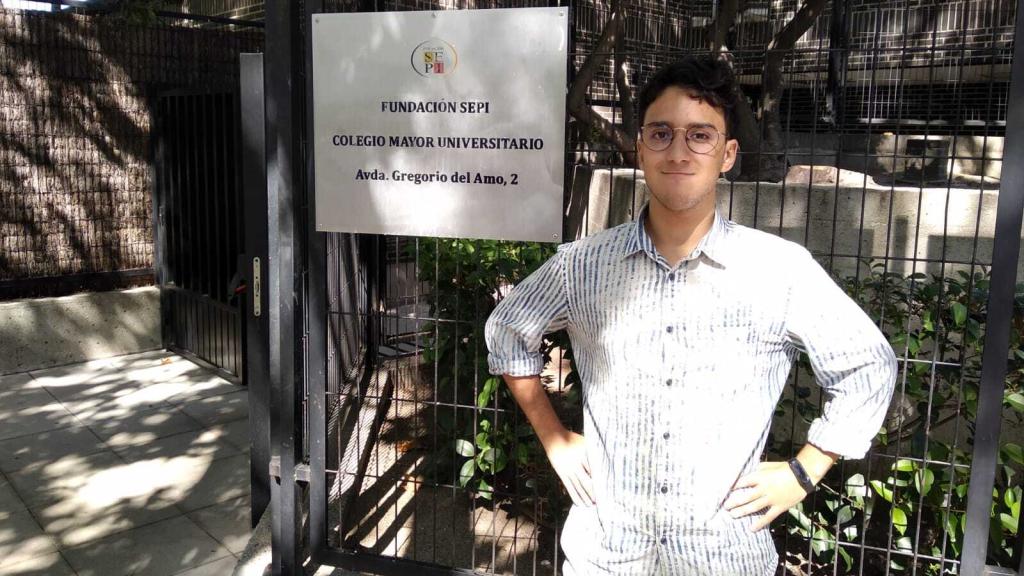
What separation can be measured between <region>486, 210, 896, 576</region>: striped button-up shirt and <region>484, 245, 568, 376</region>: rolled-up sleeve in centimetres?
18

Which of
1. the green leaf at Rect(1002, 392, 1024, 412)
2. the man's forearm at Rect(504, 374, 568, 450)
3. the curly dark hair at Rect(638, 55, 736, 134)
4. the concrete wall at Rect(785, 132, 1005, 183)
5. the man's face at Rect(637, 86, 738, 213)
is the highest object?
the concrete wall at Rect(785, 132, 1005, 183)

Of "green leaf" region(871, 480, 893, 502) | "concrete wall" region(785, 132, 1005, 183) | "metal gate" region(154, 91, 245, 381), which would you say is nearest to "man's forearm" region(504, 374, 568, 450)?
"green leaf" region(871, 480, 893, 502)

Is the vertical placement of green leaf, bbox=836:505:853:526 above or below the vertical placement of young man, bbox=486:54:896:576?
below

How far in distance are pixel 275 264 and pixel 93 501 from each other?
2321 mm

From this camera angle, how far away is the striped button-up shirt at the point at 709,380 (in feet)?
6.56

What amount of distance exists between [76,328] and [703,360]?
7283 millimetres

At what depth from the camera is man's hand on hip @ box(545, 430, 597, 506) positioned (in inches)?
86.6

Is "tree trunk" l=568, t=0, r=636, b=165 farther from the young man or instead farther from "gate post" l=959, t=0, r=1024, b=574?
"gate post" l=959, t=0, r=1024, b=574

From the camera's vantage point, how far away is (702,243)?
2.01 meters

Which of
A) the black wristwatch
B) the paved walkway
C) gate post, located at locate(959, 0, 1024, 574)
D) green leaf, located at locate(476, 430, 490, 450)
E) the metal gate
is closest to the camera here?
the black wristwatch

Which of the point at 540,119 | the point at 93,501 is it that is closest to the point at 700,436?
the point at 540,119

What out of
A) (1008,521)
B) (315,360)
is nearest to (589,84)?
(315,360)

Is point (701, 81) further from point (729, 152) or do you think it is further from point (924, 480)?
point (924, 480)

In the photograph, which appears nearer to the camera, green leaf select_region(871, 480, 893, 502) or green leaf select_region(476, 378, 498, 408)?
green leaf select_region(871, 480, 893, 502)
